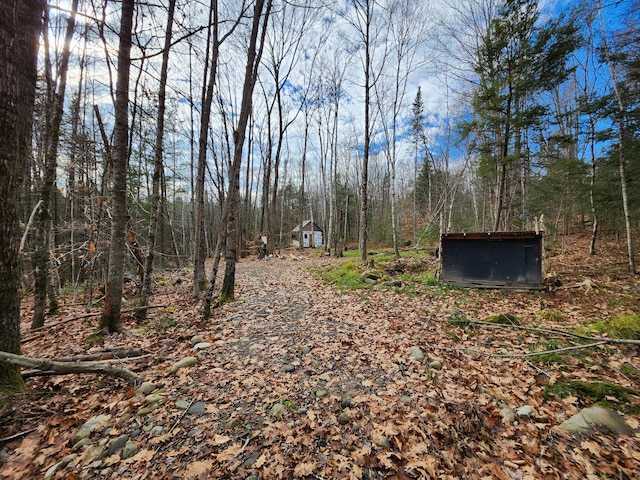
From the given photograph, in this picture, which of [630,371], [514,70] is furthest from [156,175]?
[514,70]

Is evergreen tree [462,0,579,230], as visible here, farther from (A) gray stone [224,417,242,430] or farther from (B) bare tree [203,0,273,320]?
(A) gray stone [224,417,242,430]

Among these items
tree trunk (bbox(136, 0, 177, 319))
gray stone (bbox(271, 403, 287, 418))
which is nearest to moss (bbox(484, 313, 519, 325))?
gray stone (bbox(271, 403, 287, 418))

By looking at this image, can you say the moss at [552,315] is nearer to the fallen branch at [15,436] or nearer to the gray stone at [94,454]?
the gray stone at [94,454]

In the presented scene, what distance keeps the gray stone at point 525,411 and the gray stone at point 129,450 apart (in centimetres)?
355

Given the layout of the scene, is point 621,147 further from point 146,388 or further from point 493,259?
point 146,388

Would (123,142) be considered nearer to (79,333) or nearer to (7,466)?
(79,333)

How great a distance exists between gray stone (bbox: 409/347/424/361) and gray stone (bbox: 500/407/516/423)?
42.5 inches

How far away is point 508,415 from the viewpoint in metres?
2.37

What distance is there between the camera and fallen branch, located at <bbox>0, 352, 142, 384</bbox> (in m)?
2.17

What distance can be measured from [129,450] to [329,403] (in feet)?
5.87

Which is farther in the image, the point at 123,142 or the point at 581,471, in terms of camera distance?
the point at 123,142

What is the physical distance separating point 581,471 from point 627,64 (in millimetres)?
10532

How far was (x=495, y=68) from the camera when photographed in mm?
8516

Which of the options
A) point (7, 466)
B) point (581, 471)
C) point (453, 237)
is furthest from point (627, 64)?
point (7, 466)
